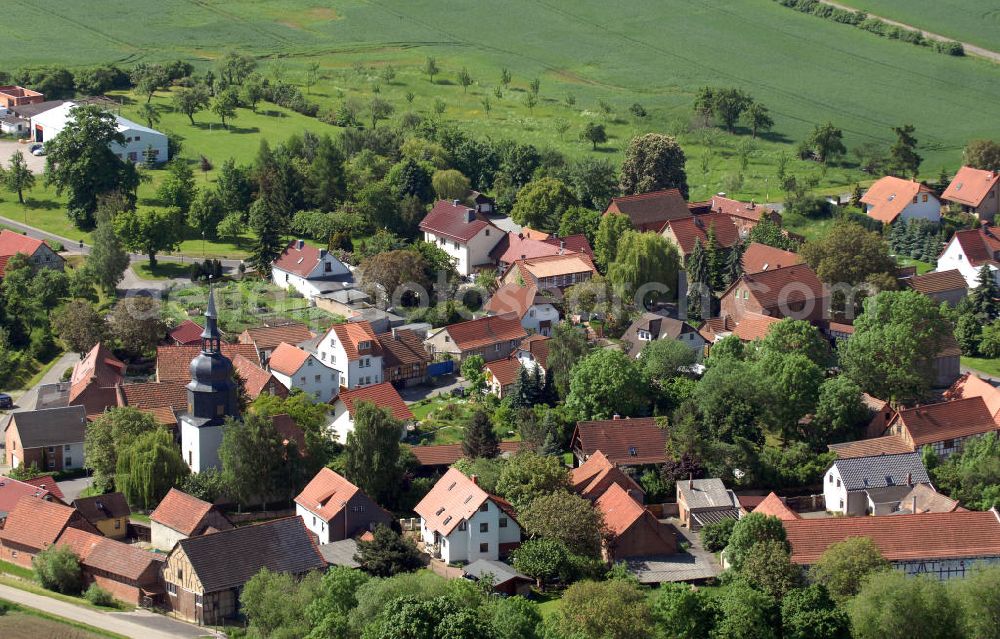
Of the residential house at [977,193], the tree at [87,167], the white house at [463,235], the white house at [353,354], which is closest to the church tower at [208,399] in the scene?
the white house at [353,354]

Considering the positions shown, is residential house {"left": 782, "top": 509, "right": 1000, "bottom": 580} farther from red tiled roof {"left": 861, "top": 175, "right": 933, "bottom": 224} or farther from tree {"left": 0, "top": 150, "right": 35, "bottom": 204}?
tree {"left": 0, "top": 150, "right": 35, "bottom": 204}

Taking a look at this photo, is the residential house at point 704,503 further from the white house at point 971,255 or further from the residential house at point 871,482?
the white house at point 971,255

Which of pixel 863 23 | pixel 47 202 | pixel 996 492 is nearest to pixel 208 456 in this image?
pixel 996 492

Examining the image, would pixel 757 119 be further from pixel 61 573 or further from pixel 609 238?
pixel 61 573

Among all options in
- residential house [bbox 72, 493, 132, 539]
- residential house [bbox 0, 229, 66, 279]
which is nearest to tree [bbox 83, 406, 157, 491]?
residential house [bbox 72, 493, 132, 539]

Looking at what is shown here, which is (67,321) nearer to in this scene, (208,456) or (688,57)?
(208,456)
